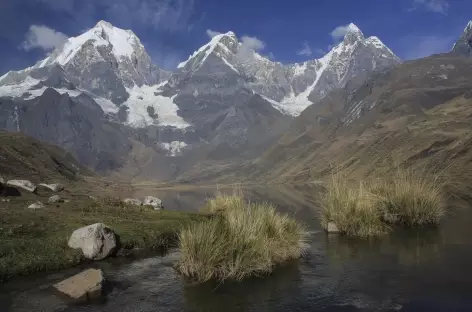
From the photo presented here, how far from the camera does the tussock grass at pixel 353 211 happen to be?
93.3 feet

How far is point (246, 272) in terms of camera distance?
64.8ft

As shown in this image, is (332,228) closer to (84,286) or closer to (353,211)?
(353,211)

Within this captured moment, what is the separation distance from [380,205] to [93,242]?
19.5 m

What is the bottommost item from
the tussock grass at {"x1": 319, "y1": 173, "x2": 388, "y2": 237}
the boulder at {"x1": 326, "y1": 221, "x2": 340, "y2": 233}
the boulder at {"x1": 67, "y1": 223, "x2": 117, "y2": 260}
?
the boulder at {"x1": 67, "y1": 223, "x2": 117, "y2": 260}

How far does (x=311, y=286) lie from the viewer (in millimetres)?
18719

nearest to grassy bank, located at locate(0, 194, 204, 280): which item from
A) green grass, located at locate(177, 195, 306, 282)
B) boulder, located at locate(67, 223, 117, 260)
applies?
boulder, located at locate(67, 223, 117, 260)

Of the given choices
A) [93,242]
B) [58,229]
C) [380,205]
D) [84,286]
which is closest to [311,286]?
[84,286]

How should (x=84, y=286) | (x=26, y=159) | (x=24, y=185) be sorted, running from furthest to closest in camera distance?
(x=26, y=159)
(x=24, y=185)
(x=84, y=286)

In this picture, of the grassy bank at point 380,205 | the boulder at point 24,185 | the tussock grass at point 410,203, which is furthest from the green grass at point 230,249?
the boulder at point 24,185

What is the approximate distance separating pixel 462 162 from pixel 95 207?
355 feet

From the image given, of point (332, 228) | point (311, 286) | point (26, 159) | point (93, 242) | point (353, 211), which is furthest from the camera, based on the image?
point (26, 159)

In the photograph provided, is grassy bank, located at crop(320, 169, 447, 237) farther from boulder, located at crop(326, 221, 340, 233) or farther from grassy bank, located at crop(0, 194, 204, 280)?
grassy bank, located at crop(0, 194, 204, 280)

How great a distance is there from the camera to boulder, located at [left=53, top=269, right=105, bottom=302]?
17.2 m

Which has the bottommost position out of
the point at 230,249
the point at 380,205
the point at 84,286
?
the point at 84,286
